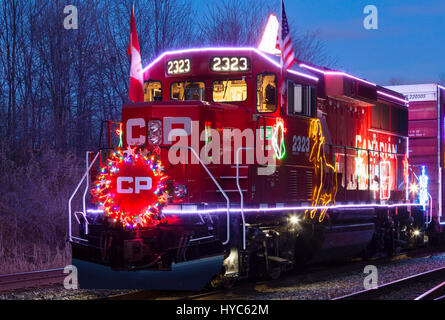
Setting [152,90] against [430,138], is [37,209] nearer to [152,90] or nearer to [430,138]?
[152,90]

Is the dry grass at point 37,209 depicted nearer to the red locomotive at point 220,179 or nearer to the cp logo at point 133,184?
the red locomotive at point 220,179

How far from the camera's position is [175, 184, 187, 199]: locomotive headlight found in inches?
395

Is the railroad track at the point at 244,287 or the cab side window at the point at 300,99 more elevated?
the cab side window at the point at 300,99

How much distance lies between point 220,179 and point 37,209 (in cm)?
809

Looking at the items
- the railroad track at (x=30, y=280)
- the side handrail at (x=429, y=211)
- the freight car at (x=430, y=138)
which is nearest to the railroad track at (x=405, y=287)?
the railroad track at (x=30, y=280)

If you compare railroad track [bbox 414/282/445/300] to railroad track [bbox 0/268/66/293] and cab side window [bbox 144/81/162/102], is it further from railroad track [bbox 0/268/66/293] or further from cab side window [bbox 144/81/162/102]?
railroad track [bbox 0/268/66/293]

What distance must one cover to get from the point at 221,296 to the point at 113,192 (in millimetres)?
2241

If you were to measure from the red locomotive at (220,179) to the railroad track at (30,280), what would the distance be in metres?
1.53

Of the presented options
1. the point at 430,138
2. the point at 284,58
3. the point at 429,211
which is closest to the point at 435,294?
the point at 284,58

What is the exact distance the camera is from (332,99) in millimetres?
13812

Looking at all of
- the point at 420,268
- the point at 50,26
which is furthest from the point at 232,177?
the point at 50,26

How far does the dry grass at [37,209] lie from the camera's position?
50.0 feet

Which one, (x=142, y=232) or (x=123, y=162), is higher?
(x=123, y=162)
